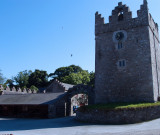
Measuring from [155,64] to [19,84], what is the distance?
6113cm

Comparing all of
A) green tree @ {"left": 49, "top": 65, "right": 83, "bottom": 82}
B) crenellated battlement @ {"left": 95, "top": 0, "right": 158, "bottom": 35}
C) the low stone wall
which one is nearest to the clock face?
crenellated battlement @ {"left": 95, "top": 0, "right": 158, "bottom": 35}

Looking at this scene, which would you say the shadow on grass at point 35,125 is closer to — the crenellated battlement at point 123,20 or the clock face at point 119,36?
the clock face at point 119,36

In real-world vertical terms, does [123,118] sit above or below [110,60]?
below

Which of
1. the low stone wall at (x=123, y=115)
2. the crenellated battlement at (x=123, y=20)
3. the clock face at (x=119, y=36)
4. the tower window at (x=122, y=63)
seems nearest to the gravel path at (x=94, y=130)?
the low stone wall at (x=123, y=115)

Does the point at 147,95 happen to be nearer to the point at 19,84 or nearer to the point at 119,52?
the point at 119,52

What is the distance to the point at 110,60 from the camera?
71.4ft

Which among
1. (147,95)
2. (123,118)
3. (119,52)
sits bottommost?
(123,118)

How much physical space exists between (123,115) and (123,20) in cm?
1166

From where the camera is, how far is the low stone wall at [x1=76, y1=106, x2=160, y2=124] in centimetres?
1575

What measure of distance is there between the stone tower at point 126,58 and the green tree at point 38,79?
51.4 m

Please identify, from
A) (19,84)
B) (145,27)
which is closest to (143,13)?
(145,27)

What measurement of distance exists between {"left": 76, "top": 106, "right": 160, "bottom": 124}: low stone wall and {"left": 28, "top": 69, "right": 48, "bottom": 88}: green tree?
182 ft

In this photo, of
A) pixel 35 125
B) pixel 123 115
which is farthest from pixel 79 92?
pixel 123 115

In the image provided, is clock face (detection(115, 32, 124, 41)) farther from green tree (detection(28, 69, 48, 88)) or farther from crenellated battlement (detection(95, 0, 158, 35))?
green tree (detection(28, 69, 48, 88))
